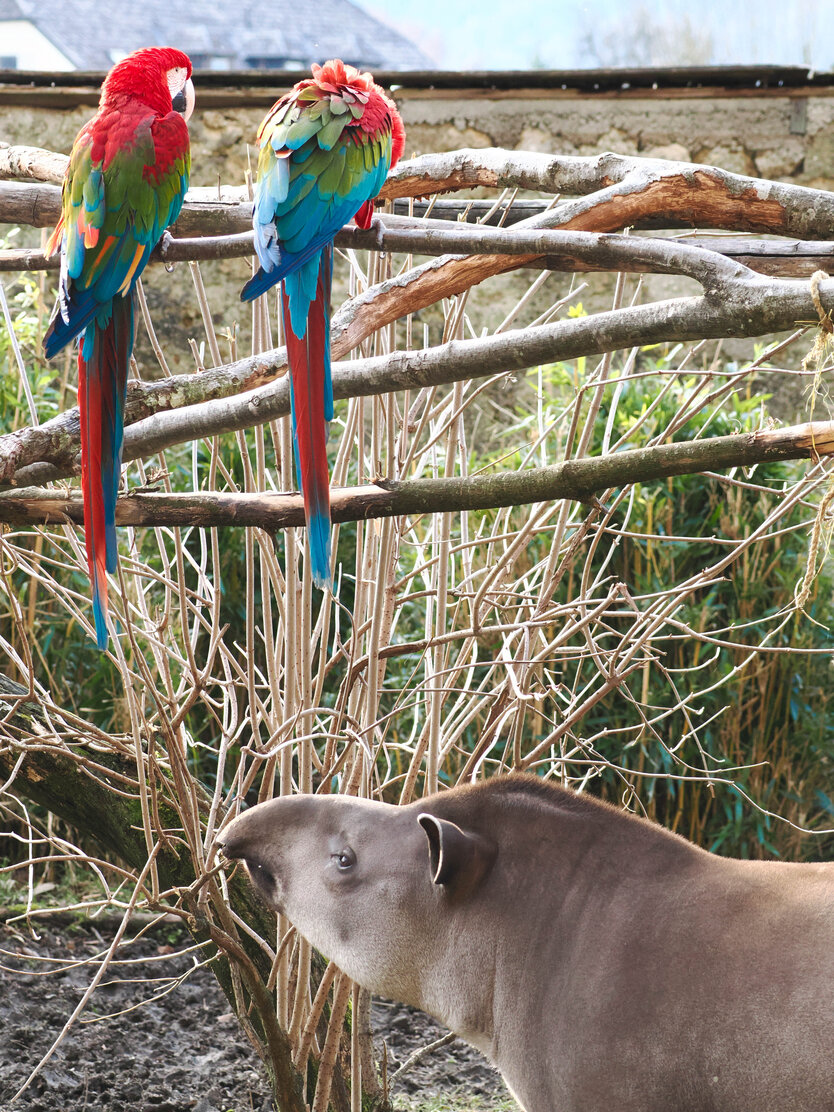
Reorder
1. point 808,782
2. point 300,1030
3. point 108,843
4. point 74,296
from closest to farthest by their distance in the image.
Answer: point 74,296 → point 300,1030 → point 108,843 → point 808,782

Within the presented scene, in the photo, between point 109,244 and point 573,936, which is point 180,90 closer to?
point 109,244

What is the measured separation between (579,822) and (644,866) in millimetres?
88

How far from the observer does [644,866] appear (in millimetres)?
1179

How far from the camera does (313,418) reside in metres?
1.35

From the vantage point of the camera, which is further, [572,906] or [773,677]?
[773,677]

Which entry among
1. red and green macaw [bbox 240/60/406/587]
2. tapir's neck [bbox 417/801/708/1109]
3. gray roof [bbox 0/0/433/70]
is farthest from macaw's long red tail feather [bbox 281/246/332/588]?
gray roof [bbox 0/0/433/70]

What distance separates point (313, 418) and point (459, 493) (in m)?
0.21

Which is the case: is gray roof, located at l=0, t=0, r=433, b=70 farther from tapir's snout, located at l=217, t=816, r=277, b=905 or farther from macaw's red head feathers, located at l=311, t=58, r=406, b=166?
tapir's snout, located at l=217, t=816, r=277, b=905

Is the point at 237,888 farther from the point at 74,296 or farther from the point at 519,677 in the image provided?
the point at 74,296

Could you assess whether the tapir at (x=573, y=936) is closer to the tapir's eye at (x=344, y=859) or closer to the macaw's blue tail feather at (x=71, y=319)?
the tapir's eye at (x=344, y=859)

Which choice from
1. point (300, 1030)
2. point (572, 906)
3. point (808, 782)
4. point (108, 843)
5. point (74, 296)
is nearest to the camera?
point (572, 906)

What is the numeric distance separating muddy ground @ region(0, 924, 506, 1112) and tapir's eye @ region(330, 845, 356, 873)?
35.6 inches

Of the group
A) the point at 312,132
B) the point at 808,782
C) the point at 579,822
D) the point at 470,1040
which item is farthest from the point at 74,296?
the point at 808,782

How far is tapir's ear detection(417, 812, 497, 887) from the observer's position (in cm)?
116
